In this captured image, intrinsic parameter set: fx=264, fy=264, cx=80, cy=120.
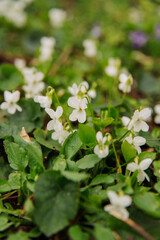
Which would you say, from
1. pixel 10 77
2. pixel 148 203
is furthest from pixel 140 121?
pixel 10 77

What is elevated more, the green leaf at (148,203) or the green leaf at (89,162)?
the green leaf at (89,162)

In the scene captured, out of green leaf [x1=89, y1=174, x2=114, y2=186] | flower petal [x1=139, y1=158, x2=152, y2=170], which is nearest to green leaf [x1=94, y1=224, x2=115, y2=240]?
green leaf [x1=89, y1=174, x2=114, y2=186]

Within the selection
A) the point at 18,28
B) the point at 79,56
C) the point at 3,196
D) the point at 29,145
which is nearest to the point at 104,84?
the point at 79,56

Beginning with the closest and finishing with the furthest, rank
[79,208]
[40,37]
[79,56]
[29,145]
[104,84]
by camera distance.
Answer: [79,208] → [29,145] → [104,84] → [79,56] → [40,37]

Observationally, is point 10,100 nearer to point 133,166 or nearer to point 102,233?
point 133,166

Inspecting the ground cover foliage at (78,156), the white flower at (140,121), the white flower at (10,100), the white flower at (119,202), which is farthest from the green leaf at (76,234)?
the white flower at (10,100)

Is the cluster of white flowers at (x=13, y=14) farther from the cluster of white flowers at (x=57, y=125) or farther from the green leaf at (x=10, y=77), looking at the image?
the cluster of white flowers at (x=57, y=125)

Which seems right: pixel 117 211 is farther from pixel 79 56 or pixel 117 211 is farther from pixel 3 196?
pixel 79 56

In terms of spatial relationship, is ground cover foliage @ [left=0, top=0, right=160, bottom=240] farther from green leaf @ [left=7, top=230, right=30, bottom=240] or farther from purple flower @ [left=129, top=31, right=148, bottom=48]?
purple flower @ [left=129, top=31, right=148, bottom=48]
